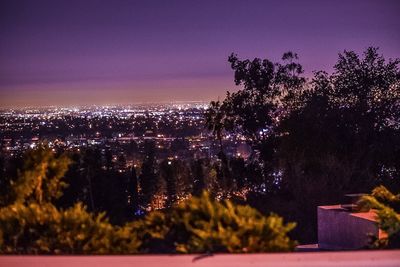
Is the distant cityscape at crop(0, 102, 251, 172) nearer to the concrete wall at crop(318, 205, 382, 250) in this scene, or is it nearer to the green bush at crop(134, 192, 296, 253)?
the concrete wall at crop(318, 205, 382, 250)

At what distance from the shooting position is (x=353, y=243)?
25.5 ft

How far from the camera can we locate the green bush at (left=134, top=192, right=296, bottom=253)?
14.0 feet

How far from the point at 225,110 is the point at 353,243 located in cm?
1947

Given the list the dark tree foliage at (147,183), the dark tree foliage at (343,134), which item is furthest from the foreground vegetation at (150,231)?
the dark tree foliage at (147,183)

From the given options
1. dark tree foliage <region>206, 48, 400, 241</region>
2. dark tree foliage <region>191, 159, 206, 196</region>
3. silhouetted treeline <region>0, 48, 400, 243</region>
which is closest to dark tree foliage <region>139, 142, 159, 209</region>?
dark tree foliage <region>191, 159, 206, 196</region>

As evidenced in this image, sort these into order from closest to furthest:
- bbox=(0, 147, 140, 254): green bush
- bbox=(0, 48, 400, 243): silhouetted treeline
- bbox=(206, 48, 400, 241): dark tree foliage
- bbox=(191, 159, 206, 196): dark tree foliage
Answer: bbox=(0, 147, 140, 254): green bush < bbox=(0, 48, 400, 243): silhouetted treeline < bbox=(206, 48, 400, 241): dark tree foliage < bbox=(191, 159, 206, 196): dark tree foliage

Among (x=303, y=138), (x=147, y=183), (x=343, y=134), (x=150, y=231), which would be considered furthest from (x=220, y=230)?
(x=147, y=183)

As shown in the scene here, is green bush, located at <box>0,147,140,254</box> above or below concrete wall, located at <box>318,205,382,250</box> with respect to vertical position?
above

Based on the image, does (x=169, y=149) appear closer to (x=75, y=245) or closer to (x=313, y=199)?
(x=313, y=199)

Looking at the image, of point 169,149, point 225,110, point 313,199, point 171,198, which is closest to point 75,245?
point 313,199

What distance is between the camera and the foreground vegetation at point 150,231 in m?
4.31

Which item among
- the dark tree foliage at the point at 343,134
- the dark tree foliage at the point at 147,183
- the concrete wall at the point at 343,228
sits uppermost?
the dark tree foliage at the point at 343,134

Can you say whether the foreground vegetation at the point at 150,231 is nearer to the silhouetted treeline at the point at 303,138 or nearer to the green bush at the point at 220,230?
the green bush at the point at 220,230

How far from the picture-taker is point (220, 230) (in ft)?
13.8
